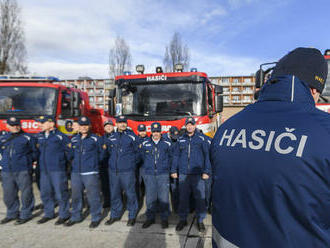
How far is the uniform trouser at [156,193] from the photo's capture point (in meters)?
3.95

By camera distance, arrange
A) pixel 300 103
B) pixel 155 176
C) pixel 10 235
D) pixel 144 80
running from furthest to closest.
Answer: pixel 144 80 < pixel 155 176 < pixel 10 235 < pixel 300 103

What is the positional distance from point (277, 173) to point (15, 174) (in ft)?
14.7

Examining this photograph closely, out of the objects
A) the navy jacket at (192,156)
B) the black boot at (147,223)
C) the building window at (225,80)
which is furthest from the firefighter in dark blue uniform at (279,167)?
the building window at (225,80)

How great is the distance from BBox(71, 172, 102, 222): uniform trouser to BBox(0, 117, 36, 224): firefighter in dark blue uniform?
34.4 inches

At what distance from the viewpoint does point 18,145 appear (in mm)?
4145

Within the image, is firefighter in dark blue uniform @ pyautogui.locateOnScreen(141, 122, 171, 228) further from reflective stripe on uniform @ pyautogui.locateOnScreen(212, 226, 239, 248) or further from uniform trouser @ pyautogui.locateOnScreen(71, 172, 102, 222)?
reflective stripe on uniform @ pyautogui.locateOnScreen(212, 226, 239, 248)

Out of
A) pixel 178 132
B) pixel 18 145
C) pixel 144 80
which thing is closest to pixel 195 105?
pixel 178 132

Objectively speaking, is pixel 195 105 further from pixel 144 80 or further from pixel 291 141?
pixel 291 141

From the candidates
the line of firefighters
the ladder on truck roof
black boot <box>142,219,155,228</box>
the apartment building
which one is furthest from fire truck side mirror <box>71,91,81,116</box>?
the apartment building

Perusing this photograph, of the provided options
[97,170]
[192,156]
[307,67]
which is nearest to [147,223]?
[97,170]

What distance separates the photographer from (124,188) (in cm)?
413

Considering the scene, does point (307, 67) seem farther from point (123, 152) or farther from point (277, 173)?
point (123, 152)

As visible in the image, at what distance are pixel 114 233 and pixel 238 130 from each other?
327cm

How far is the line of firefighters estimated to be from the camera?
3.90 metres
